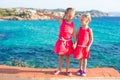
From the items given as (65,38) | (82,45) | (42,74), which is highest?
(65,38)

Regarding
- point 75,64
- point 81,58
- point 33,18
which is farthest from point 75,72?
point 33,18

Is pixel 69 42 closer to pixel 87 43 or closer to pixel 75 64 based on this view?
pixel 87 43

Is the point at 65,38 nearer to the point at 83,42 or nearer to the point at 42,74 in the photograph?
the point at 83,42

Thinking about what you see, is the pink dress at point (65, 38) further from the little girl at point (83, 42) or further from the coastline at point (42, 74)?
the coastline at point (42, 74)

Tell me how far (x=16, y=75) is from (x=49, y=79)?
680 millimetres

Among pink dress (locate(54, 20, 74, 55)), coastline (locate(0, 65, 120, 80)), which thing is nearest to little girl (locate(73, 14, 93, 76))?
pink dress (locate(54, 20, 74, 55))

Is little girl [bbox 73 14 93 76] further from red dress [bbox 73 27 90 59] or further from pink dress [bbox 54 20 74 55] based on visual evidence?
pink dress [bbox 54 20 74 55]

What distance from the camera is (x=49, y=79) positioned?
6.71 meters

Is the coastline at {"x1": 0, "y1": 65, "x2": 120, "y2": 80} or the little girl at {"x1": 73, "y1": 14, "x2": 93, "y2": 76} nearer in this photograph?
the coastline at {"x1": 0, "y1": 65, "x2": 120, "y2": 80}

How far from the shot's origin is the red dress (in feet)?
22.7

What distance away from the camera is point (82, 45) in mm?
6941

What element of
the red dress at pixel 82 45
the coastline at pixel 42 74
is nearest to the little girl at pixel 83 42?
the red dress at pixel 82 45

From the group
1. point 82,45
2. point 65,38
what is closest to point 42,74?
point 65,38

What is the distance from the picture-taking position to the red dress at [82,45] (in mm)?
6910
